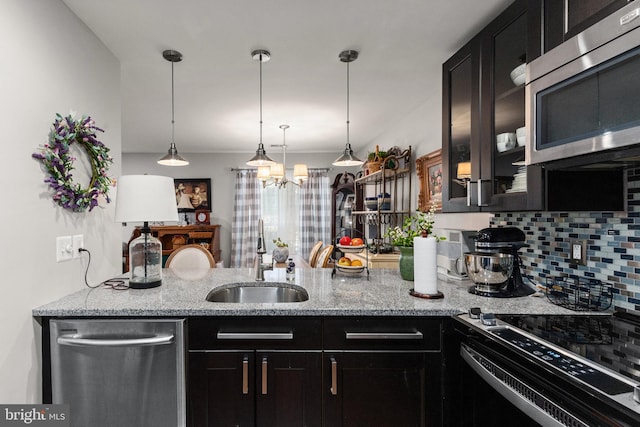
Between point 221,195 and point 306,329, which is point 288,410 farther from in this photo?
point 221,195

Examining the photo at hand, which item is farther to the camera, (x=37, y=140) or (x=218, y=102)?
(x=218, y=102)

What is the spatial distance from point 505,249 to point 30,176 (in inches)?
88.7

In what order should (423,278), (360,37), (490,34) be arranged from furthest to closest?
(360,37)
(490,34)
(423,278)

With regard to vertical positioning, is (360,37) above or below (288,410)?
above

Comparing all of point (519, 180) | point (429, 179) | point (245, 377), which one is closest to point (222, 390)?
point (245, 377)

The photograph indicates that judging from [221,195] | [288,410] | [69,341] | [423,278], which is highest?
[221,195]

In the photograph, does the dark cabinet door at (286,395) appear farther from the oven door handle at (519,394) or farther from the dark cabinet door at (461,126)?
the dark cabinet door at (461,126)

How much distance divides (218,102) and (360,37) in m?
1.77

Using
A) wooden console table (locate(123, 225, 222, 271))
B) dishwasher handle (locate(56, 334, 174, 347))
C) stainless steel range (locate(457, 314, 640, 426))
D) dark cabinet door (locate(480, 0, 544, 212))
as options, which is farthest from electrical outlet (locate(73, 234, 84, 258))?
wooden console table (locate(123, 225, 222, 271))

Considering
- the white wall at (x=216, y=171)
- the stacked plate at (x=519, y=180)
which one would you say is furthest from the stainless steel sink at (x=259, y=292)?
the white wall at (x=216, y=171)

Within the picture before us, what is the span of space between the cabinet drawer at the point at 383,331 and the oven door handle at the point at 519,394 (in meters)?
0.18

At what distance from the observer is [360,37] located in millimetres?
2098

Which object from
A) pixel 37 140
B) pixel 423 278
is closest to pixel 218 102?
pixel 37 140

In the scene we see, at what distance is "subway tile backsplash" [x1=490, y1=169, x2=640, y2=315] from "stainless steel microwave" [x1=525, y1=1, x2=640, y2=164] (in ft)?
1.52
